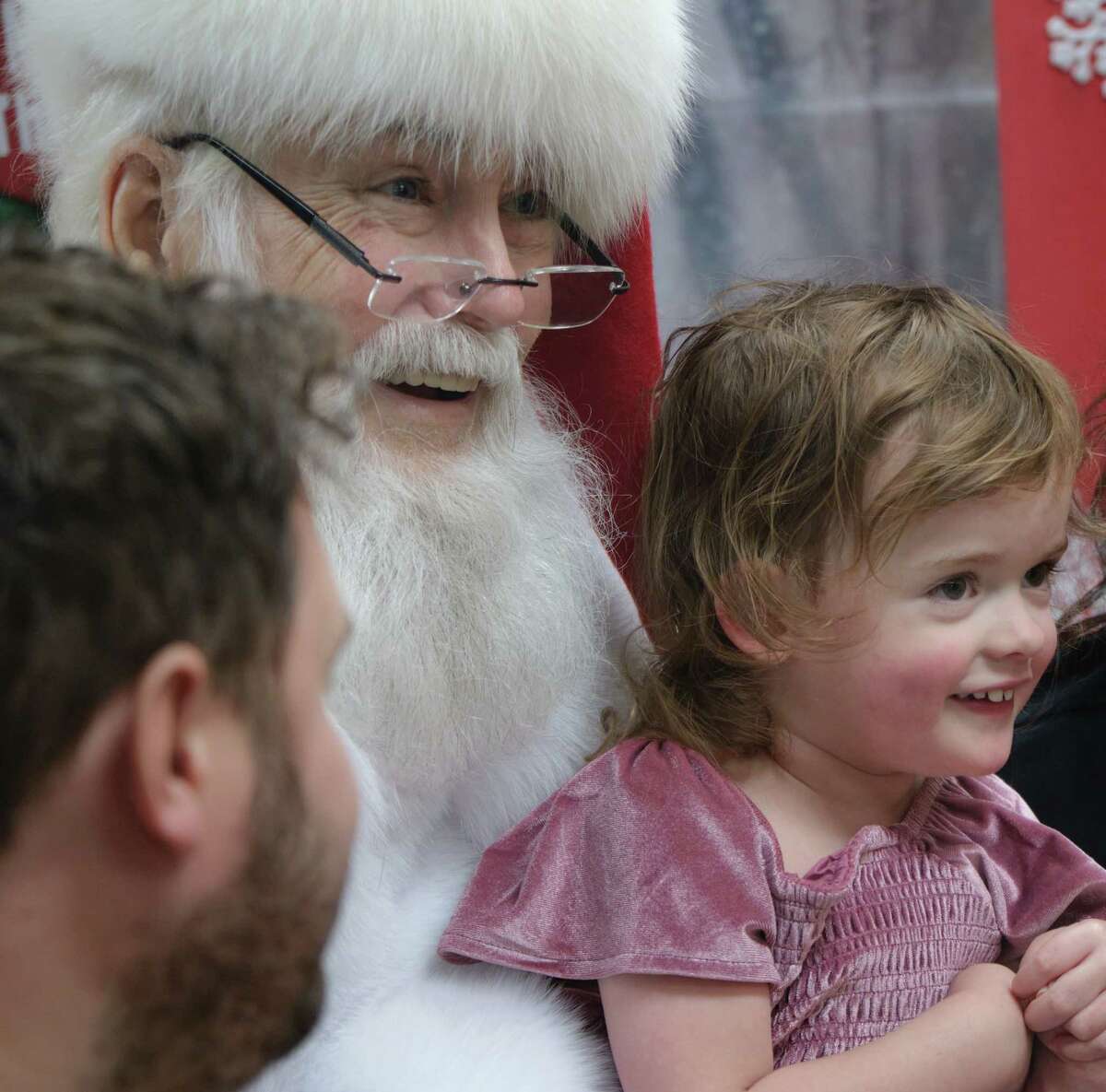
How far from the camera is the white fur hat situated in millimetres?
1361

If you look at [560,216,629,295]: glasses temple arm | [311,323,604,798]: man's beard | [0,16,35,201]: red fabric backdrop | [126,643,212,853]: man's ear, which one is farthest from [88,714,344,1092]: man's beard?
[0,16,35,201]: red fabric backdrop

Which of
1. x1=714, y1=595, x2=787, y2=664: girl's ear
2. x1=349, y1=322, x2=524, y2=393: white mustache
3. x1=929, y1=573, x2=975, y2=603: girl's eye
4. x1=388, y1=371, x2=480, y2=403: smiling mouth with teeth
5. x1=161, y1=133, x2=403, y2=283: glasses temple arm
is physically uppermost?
x1=161, y1=133, x2=403, y2=283: glasses temple arm

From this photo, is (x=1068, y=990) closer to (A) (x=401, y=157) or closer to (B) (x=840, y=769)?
(B) (x=840, y=769)

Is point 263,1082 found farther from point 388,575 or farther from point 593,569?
point 593,569

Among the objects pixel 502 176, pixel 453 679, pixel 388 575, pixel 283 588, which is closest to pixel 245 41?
pixel 502 176

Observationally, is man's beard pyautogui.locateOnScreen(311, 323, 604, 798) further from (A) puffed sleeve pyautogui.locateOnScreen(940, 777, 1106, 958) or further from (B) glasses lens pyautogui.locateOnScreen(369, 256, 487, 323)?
(A) puffed sleeve pyautogui.locateOnScreen(940, 777, 1106, 958)

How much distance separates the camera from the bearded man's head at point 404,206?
1383mm

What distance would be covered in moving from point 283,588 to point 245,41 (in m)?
0.77

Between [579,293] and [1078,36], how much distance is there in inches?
52.7

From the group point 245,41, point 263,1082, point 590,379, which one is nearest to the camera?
point 263,1082

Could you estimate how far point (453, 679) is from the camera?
150 cm

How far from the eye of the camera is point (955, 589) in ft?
4.40

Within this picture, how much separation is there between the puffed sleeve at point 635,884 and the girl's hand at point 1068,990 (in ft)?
0.75

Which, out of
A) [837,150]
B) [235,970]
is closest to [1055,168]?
[837,150]
